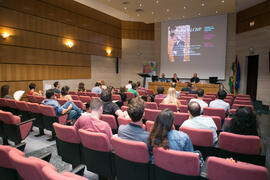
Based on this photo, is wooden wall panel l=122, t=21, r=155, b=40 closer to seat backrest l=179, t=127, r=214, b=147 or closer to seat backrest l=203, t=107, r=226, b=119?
seat backrest l=203, t=107, r=226, b=119

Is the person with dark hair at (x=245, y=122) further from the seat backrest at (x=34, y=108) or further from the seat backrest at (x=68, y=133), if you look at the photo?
the seat backrest at (x=34, y=108)

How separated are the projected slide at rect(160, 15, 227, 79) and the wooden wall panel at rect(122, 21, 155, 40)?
116 centimetres

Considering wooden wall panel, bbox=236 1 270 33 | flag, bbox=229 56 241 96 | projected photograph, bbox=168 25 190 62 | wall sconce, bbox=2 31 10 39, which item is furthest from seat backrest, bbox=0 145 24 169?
projected photograph, bbox=168 25 190 62

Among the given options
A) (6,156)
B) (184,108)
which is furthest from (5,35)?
(184,108)

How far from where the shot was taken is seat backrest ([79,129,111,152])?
1.99 metres

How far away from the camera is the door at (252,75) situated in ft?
33.5

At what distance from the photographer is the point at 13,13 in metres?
7.29

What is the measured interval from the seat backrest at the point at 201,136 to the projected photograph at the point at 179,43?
1123cm

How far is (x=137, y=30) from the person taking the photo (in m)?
14.2

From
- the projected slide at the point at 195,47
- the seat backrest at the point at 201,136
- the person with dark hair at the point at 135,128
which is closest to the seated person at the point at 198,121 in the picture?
the seat backrest at the point at 201,136

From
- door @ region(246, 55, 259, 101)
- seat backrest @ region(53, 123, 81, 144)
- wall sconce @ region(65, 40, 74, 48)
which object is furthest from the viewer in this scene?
door @ region(246, 55, 259, 101)

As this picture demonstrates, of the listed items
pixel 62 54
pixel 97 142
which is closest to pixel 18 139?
pixel 97 142

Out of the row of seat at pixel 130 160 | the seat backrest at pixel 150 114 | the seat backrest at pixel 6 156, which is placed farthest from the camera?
the seat backrest at pixel 150 114

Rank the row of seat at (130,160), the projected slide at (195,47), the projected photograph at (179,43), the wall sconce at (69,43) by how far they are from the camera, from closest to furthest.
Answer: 1. the row of seat at (130,160)
2. the wall sconce at (69,43)
3. the projected slide at (195,47)
4. the projected photograph at (179,43)
